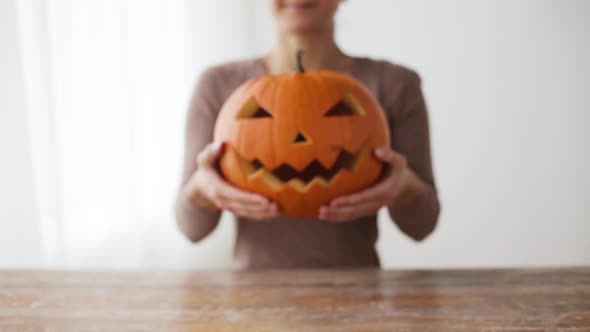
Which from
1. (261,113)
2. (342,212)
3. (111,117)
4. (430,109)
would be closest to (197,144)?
(261,113)

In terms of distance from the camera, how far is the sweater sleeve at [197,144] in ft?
3.22

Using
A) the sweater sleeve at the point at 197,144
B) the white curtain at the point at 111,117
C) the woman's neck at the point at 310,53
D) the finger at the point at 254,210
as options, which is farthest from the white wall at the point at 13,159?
the finger at the point at 254,210

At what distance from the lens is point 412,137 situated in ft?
3.36

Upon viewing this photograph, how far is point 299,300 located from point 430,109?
1.65m

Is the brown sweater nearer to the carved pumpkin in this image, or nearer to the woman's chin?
the woman's chin

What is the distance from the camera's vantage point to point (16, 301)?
66 centimetres

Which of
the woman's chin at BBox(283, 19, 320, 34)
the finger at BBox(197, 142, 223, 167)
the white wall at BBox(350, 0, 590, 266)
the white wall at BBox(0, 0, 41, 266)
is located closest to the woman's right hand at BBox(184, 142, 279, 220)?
the finger at BBox(197, 142, 223, 167)

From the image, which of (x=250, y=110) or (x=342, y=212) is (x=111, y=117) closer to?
(x=250, y=110)

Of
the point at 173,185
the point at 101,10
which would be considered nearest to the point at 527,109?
the point at 173,185

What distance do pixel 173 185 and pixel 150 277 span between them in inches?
41.0

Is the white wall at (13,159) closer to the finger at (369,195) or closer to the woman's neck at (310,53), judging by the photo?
the woman's neck at (310,53)

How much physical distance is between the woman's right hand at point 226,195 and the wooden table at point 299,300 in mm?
83

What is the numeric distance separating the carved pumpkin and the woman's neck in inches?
8.4

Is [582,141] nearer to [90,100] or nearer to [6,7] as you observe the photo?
[90,100]
